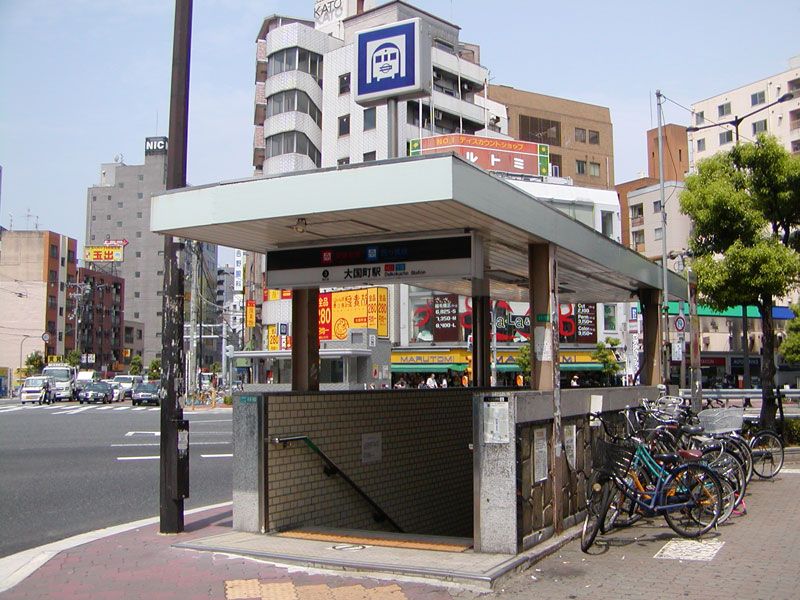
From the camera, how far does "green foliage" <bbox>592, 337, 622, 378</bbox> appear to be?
45.7 metres

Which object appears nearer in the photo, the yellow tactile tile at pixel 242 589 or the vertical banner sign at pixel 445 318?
the yellow tactile tile at pixel 242 589

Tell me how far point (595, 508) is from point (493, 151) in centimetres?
4082

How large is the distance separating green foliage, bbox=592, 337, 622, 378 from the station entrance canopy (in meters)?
36.4

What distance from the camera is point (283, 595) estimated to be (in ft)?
21.3

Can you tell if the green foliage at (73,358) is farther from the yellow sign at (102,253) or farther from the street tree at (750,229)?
the street tree at (750,229)

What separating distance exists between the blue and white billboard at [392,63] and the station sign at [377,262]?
1.99 metres

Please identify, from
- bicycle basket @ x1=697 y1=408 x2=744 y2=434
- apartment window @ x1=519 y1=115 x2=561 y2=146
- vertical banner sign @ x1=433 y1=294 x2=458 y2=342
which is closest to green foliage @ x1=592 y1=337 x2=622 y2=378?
vertical banner sign @ x1=433 y1=294 x2=458 y2=342

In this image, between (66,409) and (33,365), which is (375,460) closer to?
(66,409)

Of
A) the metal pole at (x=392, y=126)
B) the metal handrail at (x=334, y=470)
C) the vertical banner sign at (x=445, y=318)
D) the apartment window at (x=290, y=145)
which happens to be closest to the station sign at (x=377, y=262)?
the metal pole at (x=392, y=126)

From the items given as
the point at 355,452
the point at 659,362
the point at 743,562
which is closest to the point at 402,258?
the point at 355,452

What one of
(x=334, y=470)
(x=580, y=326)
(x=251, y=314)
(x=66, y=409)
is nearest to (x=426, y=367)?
(x=580, y=326)

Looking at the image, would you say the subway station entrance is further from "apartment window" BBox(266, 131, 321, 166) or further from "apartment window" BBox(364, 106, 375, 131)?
"apartment window" BBox(266, 131, 321, 166)

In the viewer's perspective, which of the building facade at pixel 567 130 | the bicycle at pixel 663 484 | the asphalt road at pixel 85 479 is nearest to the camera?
the bicycle at pixel 663 484

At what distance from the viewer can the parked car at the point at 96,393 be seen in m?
53.7
